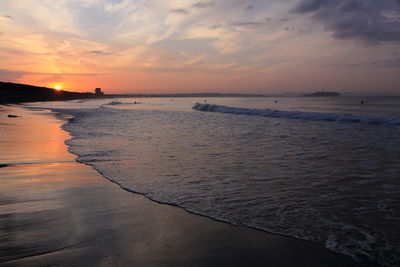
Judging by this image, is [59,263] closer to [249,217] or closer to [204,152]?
[249,217]

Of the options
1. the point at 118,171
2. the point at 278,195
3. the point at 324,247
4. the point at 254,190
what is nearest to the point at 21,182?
the point at 118,171

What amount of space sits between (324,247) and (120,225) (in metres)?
2.58

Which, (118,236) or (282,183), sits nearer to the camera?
(118,236)

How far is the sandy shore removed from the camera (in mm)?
3137

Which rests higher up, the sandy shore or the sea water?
the sandy shore

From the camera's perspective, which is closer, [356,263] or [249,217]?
[356,263]

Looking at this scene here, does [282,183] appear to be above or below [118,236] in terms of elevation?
below

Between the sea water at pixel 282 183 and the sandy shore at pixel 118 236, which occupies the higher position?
the sandy shore at pixel 118 236

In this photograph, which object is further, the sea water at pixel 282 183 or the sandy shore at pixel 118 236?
the sea water at pixel 282 183

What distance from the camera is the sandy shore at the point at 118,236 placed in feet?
10.3

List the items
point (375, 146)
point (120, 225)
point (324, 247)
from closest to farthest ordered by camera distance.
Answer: point (324, 247) < point (120, 225) < point (375, 146)

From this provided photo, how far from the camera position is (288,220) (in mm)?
4270

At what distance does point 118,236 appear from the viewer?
3666 millimetres

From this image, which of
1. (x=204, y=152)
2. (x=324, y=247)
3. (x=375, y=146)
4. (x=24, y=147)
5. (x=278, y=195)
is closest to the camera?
(x=324, y=247)
